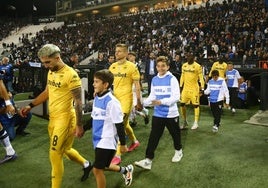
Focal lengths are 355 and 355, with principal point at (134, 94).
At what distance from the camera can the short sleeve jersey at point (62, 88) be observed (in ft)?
14.3

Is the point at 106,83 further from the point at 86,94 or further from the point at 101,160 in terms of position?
the point at 86,94

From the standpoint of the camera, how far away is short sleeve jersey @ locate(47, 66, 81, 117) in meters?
4.36

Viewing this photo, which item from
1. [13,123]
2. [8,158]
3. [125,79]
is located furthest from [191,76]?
[8,158]

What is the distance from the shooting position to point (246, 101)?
1216 centimetres

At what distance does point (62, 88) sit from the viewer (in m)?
4.41

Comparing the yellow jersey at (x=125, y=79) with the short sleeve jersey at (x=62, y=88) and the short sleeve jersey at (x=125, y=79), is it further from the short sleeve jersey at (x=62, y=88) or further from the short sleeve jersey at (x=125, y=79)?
the short sleeve jersey at (x=62, y=88)

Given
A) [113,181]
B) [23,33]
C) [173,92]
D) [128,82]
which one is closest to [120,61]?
[128,82]

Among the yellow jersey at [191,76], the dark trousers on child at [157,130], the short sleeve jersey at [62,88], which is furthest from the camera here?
the yellow jersey at [191,76]

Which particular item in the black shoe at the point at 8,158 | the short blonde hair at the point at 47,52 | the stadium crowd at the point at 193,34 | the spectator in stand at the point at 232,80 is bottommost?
the black shoe at the point at 8,158

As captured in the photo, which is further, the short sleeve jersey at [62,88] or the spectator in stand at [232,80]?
the spectator in stand at [232,80]

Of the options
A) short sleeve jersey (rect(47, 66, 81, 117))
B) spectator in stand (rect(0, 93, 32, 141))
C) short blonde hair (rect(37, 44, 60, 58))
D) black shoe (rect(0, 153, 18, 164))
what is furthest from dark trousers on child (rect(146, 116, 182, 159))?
Answer: spectator in stand (rect(0, 93, 32, 141))

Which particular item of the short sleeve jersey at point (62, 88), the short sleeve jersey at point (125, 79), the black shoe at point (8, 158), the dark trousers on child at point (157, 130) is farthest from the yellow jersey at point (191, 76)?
the short sleeve jersey at point (62, 88)

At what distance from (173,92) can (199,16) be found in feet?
67.7

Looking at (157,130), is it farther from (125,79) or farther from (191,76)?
(191,76)
